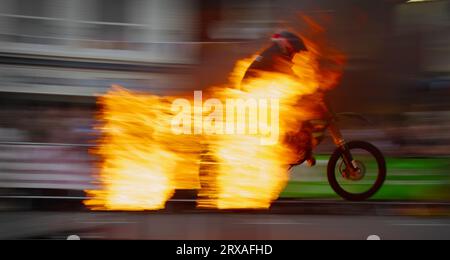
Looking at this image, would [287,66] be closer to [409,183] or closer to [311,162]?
[311,162]

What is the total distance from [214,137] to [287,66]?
1.42 ft

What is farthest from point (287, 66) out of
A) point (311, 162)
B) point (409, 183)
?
point (409, 183)

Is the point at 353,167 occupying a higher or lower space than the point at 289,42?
lower

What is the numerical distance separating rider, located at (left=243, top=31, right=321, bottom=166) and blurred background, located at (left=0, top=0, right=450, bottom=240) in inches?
2.0

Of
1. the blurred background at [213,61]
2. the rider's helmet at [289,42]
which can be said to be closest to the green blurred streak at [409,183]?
the blurred background at [213,61]

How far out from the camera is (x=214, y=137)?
2.28 metres

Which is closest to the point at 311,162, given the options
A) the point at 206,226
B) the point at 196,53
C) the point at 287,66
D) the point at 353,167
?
the point at 353,167

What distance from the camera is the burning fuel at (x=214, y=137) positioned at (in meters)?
2.28

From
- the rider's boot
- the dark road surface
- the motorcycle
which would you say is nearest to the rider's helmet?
the motorcycle

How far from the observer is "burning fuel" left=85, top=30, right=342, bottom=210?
2.28 m

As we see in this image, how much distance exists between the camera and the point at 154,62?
2271 mm

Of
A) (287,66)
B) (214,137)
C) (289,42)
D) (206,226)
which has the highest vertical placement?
(289,42)
